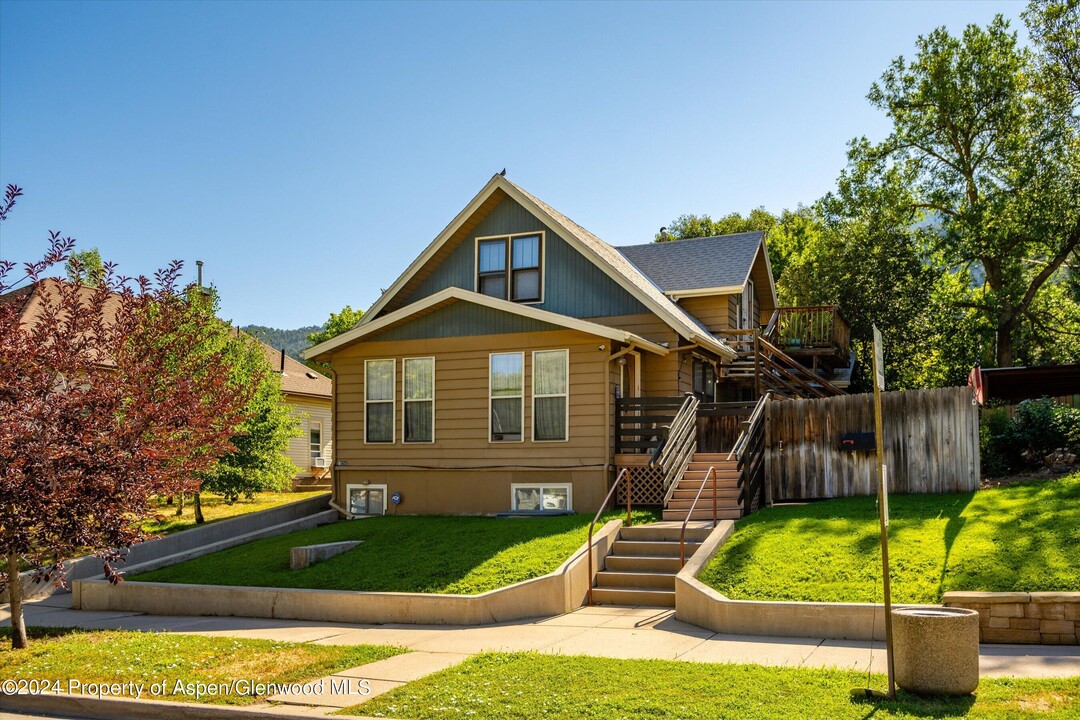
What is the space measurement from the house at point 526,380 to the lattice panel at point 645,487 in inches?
1.2

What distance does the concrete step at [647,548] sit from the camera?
46.7 feet

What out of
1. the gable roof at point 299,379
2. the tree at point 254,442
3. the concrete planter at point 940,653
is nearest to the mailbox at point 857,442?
the concrete planter at point 940,653

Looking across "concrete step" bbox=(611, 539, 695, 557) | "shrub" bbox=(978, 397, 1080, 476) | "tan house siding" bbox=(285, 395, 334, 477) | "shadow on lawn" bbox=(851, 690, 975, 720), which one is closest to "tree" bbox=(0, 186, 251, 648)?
"concrete step" bbox=(611, 539, 695, 557)

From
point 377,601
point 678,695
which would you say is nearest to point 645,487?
point 377,601

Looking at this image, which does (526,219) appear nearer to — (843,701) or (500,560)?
(500,560)

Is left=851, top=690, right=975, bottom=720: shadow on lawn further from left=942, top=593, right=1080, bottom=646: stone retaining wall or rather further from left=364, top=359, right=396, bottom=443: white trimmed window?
left=364, top=359, right=396, bottom=443: white trimmed window

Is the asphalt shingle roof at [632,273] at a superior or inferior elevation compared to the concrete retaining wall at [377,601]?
superior

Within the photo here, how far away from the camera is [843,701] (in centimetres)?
729

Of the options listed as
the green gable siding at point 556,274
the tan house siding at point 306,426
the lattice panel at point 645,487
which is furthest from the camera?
the tan house siding at point 306,426

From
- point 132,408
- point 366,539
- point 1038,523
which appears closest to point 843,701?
point 1038,523

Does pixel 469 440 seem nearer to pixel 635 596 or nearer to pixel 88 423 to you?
pixel 635 596

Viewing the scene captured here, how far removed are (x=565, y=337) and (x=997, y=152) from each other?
63.8ft

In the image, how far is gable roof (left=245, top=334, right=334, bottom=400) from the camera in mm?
36728

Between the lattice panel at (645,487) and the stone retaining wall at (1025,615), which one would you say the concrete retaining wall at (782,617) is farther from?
the lattice panel at (645,487)
